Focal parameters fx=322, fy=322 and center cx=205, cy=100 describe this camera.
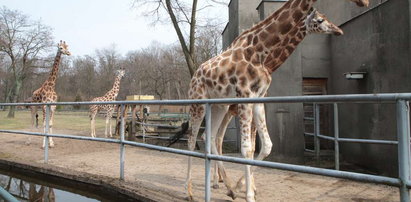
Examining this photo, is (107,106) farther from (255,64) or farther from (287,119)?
(255,64)

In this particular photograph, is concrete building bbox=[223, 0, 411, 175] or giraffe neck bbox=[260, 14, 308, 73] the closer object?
giraffe neck bbox=[260, 14, 308, 73]

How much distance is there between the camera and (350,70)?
7.52 m

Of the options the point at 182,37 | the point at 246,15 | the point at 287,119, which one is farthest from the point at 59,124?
the point at 287,119

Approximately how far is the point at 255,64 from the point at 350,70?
4531 millimetres

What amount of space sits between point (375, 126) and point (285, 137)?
1.83 metres

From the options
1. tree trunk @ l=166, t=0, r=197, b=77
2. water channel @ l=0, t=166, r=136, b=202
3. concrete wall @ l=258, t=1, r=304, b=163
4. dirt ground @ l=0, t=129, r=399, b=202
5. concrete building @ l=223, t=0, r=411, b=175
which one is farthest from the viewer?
tree trunk @ l=166, t=0, r=197, b=77

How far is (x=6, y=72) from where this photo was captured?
122 feet

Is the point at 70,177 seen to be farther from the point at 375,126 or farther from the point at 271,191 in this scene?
the point at 375,126

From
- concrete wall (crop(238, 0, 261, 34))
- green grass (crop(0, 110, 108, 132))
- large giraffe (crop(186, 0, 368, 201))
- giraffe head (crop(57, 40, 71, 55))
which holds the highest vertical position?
concrete wall (crop(238, 0, 261, 34))

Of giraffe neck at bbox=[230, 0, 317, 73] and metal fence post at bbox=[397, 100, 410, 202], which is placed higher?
giraffe neck at bbox=[230, 0, 317, 73]

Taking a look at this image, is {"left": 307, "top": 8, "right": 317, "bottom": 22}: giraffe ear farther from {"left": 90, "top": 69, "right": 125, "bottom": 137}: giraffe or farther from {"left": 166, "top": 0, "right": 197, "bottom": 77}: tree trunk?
{"left": 90, "top": 69, "right": 125, "bottom": 137}: giraffe

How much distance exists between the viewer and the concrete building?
589cm

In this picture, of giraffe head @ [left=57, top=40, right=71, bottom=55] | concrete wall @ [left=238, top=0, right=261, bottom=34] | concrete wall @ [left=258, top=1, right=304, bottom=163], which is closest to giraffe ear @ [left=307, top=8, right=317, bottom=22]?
concrete wall @ [left=258, top=1, right=304, bottom=163]

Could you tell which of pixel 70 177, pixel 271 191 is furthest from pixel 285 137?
pixel 70 177
